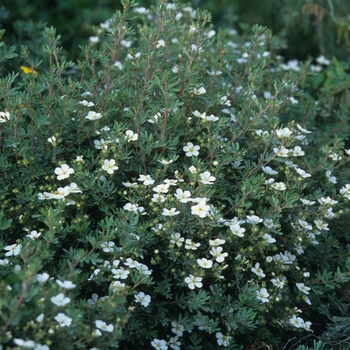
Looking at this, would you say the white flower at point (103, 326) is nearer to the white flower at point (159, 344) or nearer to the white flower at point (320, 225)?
the white flower at point (159, 344)

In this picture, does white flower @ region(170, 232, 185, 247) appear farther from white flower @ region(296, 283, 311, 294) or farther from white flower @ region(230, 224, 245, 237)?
white flower @ region(296, 283, 311, 294)

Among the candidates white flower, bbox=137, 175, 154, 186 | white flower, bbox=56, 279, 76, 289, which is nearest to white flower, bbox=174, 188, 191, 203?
white flower, bbox=137, 175, 154, 186

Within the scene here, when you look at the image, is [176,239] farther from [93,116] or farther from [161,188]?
[93,116]

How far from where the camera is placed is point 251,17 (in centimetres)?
500

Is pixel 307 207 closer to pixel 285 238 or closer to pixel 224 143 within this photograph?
pixel 285 238

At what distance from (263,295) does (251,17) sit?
10.8 ft

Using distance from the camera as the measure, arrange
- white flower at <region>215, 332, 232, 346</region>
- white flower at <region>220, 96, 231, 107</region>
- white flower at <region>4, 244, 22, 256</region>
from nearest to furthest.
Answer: white flower at <region>4, 244, 22, 256</region> < white flower at <region>215, 332, 232, 346</region> < white flower at <region>220, 96, 231, 107</region>

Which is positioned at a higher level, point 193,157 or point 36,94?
point 36,94

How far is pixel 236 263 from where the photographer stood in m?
2.32

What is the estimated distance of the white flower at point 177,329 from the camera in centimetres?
228

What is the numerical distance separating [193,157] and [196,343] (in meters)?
0.72

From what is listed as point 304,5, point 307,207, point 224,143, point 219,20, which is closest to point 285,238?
point 307,207

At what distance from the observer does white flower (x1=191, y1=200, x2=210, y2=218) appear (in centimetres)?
211

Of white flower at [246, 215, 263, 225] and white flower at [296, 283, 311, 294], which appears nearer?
white flower at [246, 215, 263, 225]
